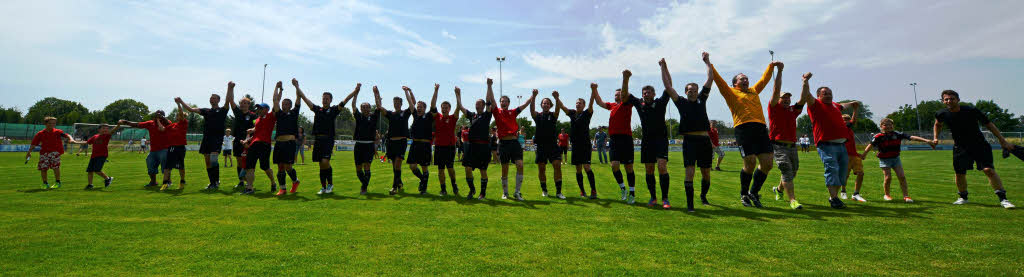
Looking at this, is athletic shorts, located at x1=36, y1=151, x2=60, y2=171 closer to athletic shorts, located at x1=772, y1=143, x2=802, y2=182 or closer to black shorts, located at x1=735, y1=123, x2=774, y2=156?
black shorts, located at x1=735, y1=123, x2=774, y2=156

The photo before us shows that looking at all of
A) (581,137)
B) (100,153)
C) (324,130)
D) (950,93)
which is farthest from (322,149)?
(950,93)

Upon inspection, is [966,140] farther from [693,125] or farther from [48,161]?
[48,161]

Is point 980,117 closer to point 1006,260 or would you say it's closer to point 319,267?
point 1006,260

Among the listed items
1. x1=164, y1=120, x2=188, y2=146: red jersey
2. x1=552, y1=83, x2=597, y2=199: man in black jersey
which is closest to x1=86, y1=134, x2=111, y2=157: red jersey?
x1=164, y1=120, x2=188, y2=146: red jersey

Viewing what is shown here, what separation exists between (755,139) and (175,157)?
11.4m

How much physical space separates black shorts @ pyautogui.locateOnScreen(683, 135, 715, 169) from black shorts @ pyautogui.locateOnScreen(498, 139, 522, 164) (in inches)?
108

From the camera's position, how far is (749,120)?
6055mm

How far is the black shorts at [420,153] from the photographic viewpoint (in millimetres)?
8180

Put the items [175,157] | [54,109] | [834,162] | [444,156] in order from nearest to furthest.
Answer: [834,162], [444,156], [175,157], [54,109]

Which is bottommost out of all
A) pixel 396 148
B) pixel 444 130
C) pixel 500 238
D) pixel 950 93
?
pixel 500 238

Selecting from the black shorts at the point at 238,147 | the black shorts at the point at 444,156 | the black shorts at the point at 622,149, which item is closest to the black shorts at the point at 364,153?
the black shorts at the point at 444,156

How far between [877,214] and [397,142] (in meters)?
7.64

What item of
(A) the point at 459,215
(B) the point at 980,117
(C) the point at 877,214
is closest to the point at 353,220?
(A) the point at 459,215

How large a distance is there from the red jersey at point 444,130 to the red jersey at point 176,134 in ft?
20.1
